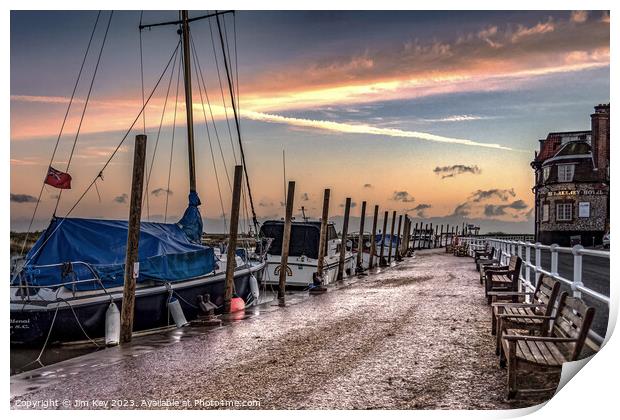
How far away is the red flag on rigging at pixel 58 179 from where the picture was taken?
39.5 ft

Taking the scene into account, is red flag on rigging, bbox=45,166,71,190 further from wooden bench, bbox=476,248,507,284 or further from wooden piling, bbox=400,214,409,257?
wooden piling, bbox=400,214,409,257

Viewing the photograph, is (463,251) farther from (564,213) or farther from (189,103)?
(189,103)

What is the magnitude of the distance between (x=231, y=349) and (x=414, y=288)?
10.3 meters

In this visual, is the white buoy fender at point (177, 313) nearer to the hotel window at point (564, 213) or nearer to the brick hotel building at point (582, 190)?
the brick hotel building at point (582, 190)

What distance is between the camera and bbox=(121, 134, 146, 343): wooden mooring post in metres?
11.8

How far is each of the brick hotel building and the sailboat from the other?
9.14 metres

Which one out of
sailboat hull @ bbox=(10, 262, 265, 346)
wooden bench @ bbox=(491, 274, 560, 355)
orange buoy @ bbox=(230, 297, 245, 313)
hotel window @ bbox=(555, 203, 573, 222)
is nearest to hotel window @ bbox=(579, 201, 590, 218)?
hotel window @ bbox=(555, 203, 573, 222)

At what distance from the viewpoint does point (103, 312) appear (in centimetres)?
1319

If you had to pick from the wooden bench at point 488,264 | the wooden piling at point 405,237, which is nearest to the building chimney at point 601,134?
the wooden bench at point 488,264

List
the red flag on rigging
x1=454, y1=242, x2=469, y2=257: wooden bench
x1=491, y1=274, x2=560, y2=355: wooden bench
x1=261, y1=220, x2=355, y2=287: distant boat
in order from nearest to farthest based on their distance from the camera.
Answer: x1=491, y1=274, x2=560, y2=355: wooden bench < the red flag on rigging < x1=261, y1=220, x2=355, y2=287: distant boat < x1=454, y1=242, x2=469, y2=257: wooden bench

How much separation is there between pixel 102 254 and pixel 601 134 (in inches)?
474

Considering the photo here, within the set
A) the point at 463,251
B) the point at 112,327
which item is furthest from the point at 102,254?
the point at 463,251

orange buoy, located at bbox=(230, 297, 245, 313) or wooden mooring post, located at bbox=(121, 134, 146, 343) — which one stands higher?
wooden mooring post, located at bbox=(121, 134, 146, 343)
